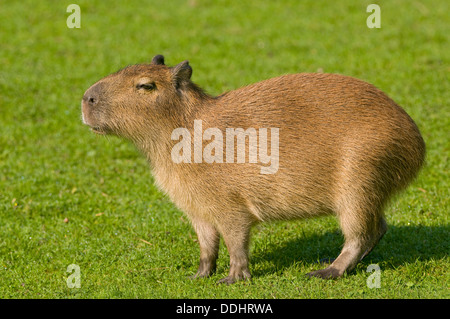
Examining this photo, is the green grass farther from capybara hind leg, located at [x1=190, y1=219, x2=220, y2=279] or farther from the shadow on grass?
capybara hind leg, located at [x1=190, y1=219, x2=220, y2=279]

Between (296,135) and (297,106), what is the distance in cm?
25

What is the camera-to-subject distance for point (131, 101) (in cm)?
513

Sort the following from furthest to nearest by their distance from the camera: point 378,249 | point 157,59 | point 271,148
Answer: point 378,249 < point 157,59 < point 271,148

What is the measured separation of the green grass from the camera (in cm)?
545

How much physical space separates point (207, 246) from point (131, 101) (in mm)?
1338

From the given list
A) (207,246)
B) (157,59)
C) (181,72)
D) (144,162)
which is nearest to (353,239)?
(207,246)

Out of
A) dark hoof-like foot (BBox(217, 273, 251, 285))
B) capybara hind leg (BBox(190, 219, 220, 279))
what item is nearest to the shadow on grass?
dark hoof-like foot (BBox(217, 273, 251, 285))

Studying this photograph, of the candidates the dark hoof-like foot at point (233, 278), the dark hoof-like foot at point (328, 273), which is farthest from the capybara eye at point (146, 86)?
the dark hoof-like foot at point (328, 273)

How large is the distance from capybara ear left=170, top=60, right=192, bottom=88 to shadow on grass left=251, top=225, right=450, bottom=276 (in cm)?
167

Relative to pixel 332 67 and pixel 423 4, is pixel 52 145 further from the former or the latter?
pixel 423 4

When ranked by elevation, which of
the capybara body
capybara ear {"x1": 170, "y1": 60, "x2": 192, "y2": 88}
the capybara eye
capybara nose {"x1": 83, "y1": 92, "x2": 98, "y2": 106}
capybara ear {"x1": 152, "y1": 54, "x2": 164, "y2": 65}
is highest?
capybara ear {"x1": 152, "y1": 54, "x2": 164, "y2": 65}

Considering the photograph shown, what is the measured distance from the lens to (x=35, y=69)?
1051 cm

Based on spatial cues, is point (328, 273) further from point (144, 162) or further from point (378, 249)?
point (144, 162)
